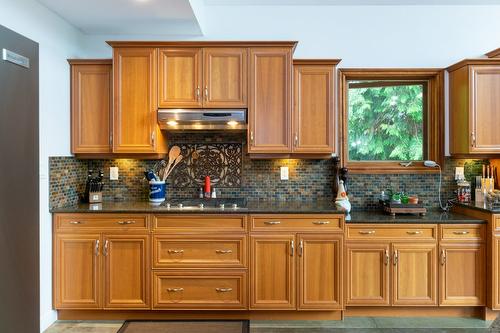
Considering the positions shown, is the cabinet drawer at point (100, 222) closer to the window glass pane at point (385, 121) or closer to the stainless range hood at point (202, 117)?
the stainless range hood at point (202, 117)

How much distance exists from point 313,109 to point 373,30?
3.58ft

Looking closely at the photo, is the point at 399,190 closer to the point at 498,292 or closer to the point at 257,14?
the point at 498,292

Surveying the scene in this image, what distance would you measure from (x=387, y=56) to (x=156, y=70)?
2.24 metres

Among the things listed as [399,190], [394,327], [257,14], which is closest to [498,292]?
[394,327]

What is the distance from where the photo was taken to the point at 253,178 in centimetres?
346

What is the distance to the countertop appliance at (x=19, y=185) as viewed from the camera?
6.69 feet

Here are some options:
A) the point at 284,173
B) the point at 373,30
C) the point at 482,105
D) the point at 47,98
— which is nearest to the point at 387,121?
the point at 482,105

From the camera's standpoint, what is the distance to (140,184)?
349 centimetres

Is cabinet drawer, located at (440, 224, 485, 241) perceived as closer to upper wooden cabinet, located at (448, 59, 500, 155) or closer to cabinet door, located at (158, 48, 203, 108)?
upper wooden cabinet, located at (448, 59, 500, 155)

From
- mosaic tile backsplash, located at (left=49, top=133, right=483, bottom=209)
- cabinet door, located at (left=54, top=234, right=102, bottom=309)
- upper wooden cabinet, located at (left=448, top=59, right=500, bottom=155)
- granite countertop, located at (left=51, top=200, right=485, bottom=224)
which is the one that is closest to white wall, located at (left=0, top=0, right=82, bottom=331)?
cabinet door, located at (left=54, top=234, right=102, bottom=309)

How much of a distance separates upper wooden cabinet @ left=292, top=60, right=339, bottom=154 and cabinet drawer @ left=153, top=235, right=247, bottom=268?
3.34ft

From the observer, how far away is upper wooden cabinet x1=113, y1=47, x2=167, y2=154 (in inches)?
122

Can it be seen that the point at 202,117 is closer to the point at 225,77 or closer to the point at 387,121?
the point at 225,77

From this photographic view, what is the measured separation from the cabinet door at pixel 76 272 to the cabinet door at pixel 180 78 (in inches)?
52.7
